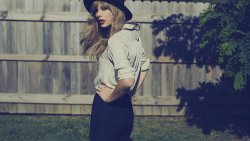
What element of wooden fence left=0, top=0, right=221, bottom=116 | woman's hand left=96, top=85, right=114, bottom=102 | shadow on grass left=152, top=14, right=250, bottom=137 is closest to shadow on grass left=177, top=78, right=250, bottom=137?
shadow on grass left=152, top=14, right=250, bottom=137

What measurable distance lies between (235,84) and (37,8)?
3785 mm

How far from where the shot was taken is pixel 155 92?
7.28 m

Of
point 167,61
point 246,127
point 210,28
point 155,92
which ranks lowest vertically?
point 246,127

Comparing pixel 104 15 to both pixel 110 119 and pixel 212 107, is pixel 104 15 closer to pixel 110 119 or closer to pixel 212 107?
pixel 110 119

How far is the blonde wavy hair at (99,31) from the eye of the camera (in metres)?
2.85

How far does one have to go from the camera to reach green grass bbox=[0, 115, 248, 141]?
20.4ft

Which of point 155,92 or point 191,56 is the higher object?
point 191,56

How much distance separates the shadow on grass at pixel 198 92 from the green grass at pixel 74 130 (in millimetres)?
336

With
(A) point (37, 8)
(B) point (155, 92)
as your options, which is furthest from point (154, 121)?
(A) point (37, 8)

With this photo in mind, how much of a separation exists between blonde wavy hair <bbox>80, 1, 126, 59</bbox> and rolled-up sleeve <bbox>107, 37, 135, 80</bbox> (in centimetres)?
16

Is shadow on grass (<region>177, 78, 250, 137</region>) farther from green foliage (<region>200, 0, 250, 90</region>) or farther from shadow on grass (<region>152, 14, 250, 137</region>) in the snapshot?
green foliage (<region>200, 0, 250, 90</region>)

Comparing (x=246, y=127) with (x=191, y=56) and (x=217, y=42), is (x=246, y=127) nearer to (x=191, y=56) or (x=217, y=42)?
(x=191, y=56)

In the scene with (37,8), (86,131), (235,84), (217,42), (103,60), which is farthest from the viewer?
(37,8)

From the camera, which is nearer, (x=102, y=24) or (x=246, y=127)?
(x=102, y=24)
